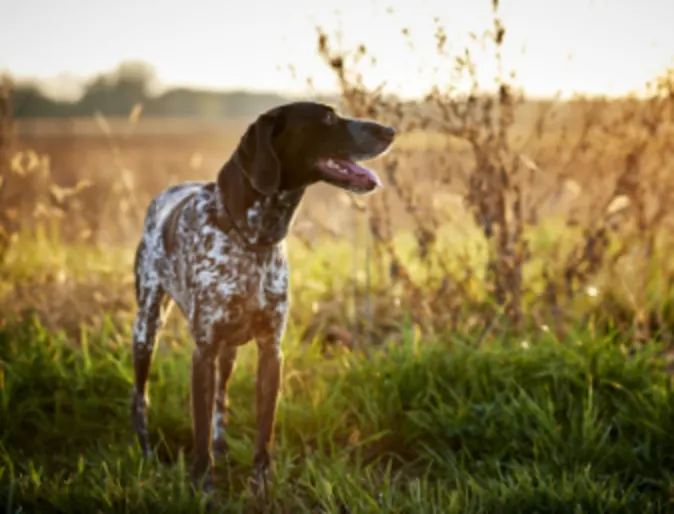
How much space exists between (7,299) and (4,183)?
984 millimetres

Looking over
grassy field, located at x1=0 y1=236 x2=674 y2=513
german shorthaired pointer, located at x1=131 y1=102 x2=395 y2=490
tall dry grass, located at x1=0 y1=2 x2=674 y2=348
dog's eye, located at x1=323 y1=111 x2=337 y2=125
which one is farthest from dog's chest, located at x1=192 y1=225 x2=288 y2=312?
tall dry grass, located at x1=0 y1=2 x2=674 y2=348

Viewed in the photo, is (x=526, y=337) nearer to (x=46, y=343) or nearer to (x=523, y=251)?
(x=523, y=251)

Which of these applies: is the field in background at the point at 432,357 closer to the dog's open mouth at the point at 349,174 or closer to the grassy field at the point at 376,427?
the grassy field at the point at 376,427

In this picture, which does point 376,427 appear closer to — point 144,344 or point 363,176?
point 144,344

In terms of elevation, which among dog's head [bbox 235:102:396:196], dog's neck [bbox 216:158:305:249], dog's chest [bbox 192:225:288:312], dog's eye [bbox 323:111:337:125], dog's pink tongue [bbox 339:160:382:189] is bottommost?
dog's chest [bbox 192:225:288:312]

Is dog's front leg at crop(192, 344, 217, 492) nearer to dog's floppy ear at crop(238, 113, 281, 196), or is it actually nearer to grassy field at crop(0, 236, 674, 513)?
grassy field at crop(0, 236, 674, 513)

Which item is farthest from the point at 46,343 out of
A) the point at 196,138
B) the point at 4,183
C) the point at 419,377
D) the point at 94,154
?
the point at 196,138

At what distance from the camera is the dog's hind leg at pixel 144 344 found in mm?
4324

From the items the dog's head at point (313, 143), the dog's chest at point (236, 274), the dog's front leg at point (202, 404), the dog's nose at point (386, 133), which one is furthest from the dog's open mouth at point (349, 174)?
the dog's front leg at point (202, 404)

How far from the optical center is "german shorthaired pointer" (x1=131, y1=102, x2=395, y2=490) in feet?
11.8

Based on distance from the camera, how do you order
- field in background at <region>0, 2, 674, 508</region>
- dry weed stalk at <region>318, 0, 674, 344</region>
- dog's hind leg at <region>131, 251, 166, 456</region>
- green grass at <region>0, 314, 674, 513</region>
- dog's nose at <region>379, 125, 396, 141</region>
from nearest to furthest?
green grass at <region>0, 314, 674, 513</region>, dog's nose at <region>379, 125, 396, 141</region>, field in background at <region>0, 2, 674, 508</region>, dog's hind leg at <region>131, 251, 166, 456</region>, dry weed stalk at <region>318, 0, 674, 344</region>

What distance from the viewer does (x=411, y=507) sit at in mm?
3371

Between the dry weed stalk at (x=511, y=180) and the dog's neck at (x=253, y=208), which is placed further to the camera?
the dry weed stalk at (x=511, y=180)

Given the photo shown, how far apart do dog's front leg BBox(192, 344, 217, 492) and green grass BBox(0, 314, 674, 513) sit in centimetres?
9
